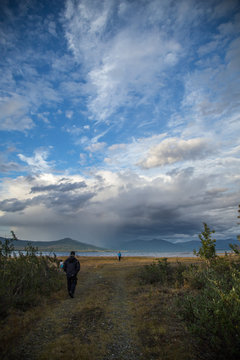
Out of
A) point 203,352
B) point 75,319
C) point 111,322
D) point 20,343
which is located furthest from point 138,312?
point 20,343

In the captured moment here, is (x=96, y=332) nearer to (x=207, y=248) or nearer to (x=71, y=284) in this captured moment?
(x=71, y=284)

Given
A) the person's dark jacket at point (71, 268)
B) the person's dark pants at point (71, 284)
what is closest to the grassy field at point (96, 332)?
the person's dark pants at point (71, 284)

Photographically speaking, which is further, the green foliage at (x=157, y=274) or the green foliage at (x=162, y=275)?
the green foliage at (x=157, y=274)

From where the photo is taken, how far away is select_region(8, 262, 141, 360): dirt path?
6.12 m

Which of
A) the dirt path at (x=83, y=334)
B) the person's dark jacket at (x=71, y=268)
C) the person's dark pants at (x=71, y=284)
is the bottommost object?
the dirt path at (x=83, y=334)

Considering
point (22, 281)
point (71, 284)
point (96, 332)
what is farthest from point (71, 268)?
point (96, 332)

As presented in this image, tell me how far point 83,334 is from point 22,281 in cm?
624

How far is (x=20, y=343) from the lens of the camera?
6.72 metres

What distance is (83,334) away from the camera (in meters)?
7.56

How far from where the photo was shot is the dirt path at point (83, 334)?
612 centimetres

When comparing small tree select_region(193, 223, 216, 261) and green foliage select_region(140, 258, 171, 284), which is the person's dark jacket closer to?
green foliage select_region(140, 258, 171, 284)

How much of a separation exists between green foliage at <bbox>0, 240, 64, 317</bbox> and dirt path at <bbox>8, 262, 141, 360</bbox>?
162 centimetres

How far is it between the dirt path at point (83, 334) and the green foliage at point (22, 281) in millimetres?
1620

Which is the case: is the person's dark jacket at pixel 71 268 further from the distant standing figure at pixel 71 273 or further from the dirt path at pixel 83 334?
the dirt path at pixel 83 334
